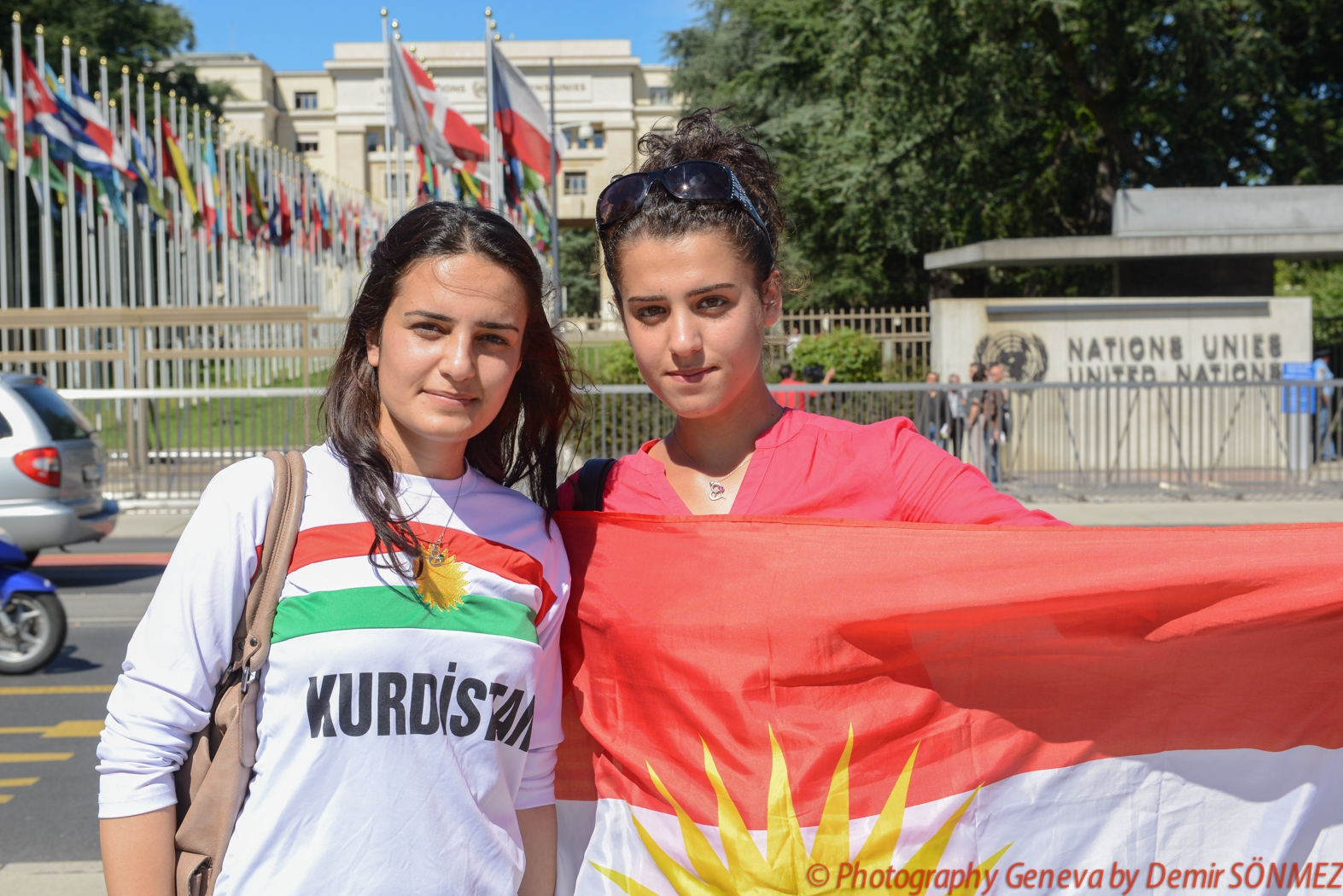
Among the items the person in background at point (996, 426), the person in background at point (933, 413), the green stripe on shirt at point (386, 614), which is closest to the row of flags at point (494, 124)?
the person in background at point (933, 413)

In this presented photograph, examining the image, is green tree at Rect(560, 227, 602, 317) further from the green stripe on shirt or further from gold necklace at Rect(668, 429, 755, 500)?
the green stripe on shirt

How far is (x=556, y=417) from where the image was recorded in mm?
2275

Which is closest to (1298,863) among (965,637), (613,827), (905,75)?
(965,637)

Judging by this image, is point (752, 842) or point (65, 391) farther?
point (65, 391)

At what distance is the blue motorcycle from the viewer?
7.48 metres

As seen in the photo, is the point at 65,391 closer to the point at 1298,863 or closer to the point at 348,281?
the point at 1298,863

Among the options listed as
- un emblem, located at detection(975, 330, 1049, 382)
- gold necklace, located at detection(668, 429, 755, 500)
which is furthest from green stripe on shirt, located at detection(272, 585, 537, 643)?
un emblem, located at detection(975, 330, 1049, 382)

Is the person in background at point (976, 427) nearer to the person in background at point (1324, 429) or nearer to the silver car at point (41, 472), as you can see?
the person in background at point (1324, 429)

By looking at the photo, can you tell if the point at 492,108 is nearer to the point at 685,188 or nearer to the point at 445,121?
the point at 445,121

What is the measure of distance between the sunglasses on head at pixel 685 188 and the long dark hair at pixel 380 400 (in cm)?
23

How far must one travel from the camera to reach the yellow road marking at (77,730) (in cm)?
618

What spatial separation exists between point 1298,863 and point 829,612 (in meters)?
0.95

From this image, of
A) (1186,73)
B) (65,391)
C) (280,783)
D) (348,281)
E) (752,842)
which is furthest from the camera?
(348,281)

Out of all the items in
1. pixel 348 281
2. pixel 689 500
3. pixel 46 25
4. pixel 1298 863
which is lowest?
pixel 1298 863
